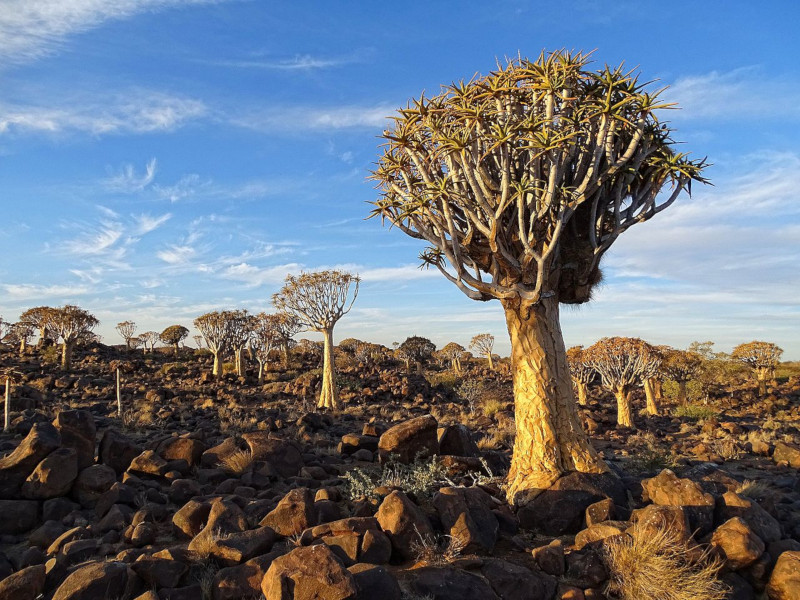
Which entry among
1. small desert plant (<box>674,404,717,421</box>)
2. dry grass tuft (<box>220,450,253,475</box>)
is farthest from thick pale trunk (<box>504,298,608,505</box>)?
small desert plant (<box>674,404,717,421</box>)

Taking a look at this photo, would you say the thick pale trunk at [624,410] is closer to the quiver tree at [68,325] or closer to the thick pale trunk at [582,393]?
the thick pale trunk at [582,393]

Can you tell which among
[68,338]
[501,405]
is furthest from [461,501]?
[68,338]

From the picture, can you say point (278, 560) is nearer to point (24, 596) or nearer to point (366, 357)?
point (24, 596)

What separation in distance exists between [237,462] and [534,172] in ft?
20.6

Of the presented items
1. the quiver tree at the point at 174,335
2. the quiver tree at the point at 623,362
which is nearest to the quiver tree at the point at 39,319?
the quiver tree at the point at 174,335

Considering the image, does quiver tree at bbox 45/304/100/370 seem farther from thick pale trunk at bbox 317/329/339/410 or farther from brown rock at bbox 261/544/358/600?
brown rock at bbox 261/544/358/600

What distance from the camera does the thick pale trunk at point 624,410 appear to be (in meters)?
18.6

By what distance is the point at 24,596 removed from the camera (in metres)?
4.80

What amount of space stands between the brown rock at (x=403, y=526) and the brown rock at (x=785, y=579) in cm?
322

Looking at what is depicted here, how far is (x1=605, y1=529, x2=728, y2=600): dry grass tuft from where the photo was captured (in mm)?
4930

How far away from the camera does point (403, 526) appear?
5609 millimetres

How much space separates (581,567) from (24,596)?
16.4 ft

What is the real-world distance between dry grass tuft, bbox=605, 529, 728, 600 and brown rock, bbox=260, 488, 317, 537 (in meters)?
3.07

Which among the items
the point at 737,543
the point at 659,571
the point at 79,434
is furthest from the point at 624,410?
the point at 79,434
